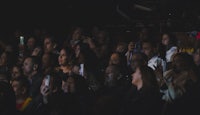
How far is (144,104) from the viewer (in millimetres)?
6867

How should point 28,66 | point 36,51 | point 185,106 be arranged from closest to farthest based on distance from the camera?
point 185,106
point 28,66
point 36,51

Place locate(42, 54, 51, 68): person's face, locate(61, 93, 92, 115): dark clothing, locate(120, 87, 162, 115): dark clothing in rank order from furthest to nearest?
locate(42, 54, 51, 68): person's face, locate(120, 87, 162, 115): dark clothing, locate(61, 93, 92, 115): dark clothing

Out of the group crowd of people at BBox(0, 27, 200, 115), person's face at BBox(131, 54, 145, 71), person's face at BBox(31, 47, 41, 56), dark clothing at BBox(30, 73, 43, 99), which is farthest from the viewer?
person's face at BBox(31, 47, 41, 56)

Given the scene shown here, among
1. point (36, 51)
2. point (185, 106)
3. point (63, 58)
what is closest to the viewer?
point (185, 106)

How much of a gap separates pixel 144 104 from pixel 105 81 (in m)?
1.83

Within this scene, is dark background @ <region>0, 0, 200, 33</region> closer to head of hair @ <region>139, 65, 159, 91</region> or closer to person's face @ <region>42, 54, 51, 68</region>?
person's face @ <region>42, 54, 51, 68</region>

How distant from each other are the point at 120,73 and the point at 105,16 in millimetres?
7585

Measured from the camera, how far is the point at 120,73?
27.5 ft

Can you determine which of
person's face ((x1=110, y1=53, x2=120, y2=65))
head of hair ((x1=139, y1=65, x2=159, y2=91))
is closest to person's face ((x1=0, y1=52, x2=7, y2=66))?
person's face ((x1=110, y1=53, x2=120, y2=65))

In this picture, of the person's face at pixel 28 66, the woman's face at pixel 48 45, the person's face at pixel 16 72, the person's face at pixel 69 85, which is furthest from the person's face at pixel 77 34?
the person's face at pixel 69 85

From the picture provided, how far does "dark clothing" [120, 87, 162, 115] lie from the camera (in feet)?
22.4

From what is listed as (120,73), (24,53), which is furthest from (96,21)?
(120,73)

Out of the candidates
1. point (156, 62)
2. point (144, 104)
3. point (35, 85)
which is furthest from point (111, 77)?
point (144, 104)

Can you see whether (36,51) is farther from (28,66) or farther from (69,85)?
(69,85)
